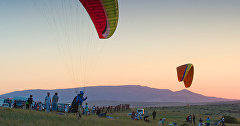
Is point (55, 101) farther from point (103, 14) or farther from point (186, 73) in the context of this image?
point (186, 73)

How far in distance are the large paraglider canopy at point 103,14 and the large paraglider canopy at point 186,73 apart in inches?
789

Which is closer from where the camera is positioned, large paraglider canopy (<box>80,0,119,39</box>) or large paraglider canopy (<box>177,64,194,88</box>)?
large paraglider canopy (<box>80,0,119,39</box>)

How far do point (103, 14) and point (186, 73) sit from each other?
69.4 ft

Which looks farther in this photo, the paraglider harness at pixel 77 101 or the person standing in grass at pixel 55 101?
the person standing in grass at pixel 55 101

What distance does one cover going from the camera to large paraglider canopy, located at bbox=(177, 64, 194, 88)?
34062 mm

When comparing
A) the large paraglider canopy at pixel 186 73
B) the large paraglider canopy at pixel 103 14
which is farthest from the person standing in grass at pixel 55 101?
the large paraglider canopy at pixel 186 73

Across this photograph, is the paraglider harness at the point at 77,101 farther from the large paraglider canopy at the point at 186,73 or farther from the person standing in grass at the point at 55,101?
the large paraglider canopy at the point at 186,73

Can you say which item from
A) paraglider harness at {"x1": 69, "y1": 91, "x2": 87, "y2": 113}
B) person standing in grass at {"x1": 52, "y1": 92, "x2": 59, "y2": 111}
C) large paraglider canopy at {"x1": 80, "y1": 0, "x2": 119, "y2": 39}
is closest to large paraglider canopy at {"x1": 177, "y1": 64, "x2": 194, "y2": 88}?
person standing in grass at {"x1": 52, "y1": 92, "x2": 59, "y2": 111}

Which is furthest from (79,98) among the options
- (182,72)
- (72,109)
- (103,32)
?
(182,72)

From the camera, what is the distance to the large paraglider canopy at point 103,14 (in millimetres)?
14883

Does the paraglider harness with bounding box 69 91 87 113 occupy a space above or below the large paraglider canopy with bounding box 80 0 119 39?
below

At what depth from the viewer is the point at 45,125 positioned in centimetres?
1170

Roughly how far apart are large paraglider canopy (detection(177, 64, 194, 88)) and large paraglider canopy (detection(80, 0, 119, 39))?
65.7 ft

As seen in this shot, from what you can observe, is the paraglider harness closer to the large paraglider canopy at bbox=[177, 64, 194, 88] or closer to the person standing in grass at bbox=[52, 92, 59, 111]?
the person standing in grass at bbox=[52, 92, 59, 111]
